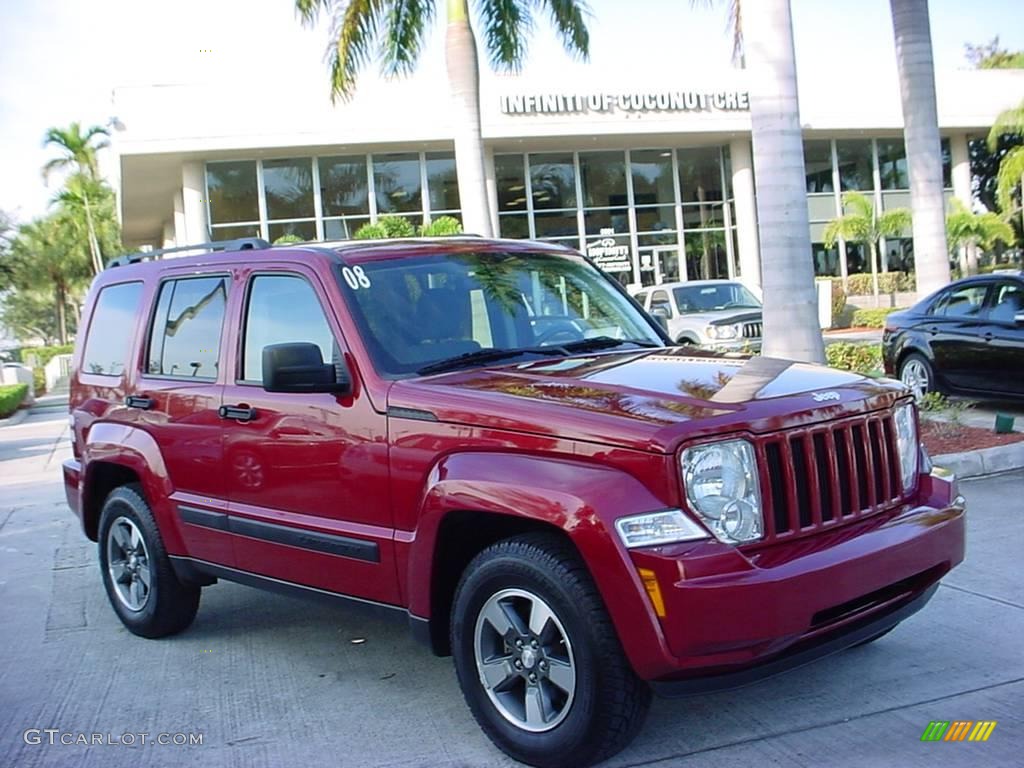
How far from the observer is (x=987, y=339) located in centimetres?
1051

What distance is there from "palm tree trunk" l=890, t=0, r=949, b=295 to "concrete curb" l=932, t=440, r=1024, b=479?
4.84m

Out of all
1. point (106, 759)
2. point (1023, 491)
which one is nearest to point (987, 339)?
point (1023, 491)

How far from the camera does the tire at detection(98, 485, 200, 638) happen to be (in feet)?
18.1

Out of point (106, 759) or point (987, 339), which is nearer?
point (106, 759)

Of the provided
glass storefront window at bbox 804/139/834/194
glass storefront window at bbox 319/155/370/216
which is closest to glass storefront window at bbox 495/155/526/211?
glass storefront window at bbox 319/155/370/216

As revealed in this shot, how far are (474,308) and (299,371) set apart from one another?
94 cm

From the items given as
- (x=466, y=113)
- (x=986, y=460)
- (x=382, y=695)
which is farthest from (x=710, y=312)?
(x=382, y=695)

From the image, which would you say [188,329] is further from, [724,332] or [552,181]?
[552,181]

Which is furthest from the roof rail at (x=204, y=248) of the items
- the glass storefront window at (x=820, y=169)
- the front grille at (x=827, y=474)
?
the glass storefront window at (x=820, y=169)

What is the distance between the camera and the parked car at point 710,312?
15.6 m

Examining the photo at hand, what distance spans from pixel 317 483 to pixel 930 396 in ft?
23.7

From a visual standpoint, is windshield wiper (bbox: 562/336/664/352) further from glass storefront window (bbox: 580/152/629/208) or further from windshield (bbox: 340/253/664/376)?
glass storefront window (bbox: 580/152/629/208)

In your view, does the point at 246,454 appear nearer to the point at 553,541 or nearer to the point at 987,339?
the point at 553,541
